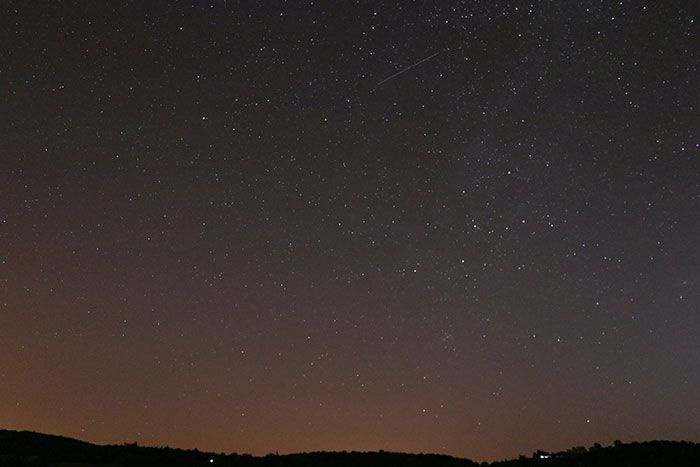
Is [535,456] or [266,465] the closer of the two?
[266,465]

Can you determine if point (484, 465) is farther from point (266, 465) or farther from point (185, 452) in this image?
point (185, 452)

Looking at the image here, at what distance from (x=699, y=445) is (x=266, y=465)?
47.6 feet

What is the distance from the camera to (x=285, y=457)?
2808 cm


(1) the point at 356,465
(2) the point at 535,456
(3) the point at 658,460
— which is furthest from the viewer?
(2) the point at 535,456

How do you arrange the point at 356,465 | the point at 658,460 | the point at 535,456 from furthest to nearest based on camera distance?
the point at 535,456 < the point at 356,465 < the point at 658,460

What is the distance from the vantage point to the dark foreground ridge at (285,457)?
25.4 m

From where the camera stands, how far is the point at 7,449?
26391 mm

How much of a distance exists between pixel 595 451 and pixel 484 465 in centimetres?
396

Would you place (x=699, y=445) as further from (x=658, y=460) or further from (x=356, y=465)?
(x=356, y=465)

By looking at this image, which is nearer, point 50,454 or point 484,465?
point 50,454

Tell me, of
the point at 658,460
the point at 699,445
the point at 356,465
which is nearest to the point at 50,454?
the point at 356,465

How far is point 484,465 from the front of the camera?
29000 millimetres

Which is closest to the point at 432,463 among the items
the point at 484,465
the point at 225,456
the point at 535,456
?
the point at 484,465

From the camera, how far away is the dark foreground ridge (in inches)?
1000
